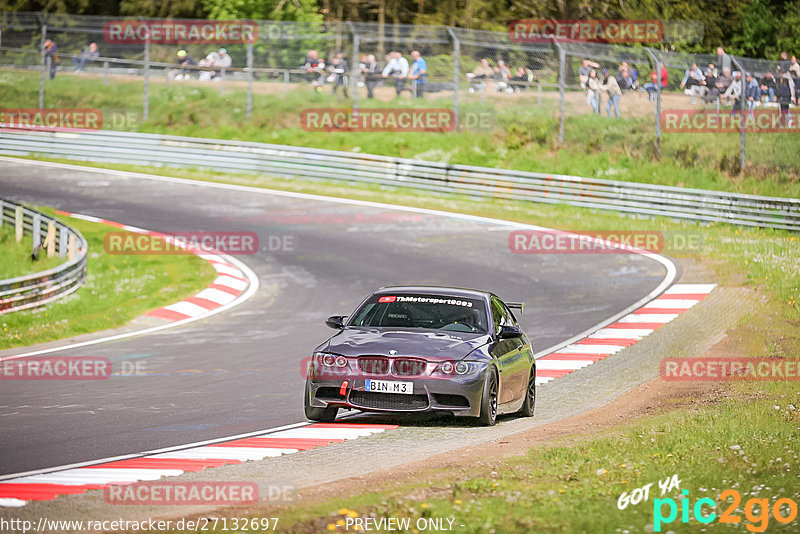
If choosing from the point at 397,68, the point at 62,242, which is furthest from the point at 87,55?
the point at 62,242

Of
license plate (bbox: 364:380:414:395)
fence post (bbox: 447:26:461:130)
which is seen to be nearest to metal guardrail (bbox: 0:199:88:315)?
license plate (bbox: 364:380:414:395)

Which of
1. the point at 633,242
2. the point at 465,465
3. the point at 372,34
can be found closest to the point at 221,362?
the point at 465,465

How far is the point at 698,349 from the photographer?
16.2m

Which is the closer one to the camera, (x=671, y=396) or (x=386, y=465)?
(x=386, y=465)

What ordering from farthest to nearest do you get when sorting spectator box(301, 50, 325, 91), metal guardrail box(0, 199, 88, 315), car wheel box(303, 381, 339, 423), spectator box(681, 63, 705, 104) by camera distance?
spectator box(301, 50, 325, 91)
spectator box(681, 63, 705, 104)
metal guardrail box(0, 199, 88, 315)
car wheel box(303, 381, 339, 423)

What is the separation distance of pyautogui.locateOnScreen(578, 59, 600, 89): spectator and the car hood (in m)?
21.9

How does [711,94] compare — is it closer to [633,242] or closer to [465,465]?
[633,242]

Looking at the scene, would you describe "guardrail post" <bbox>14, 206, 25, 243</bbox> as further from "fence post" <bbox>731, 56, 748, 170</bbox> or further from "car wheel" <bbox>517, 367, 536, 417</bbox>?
"fence post" <bbox>731, 56, 748, 170</bbox>

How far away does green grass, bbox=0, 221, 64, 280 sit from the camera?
76.0 feet

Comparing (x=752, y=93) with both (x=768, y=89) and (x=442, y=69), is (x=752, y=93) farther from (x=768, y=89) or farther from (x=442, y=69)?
(x=442, y=69)

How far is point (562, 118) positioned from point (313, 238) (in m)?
10.2

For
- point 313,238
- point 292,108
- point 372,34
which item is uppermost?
point 372,34

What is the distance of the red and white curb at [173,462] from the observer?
7.86 m

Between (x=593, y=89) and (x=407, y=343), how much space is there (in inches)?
895
